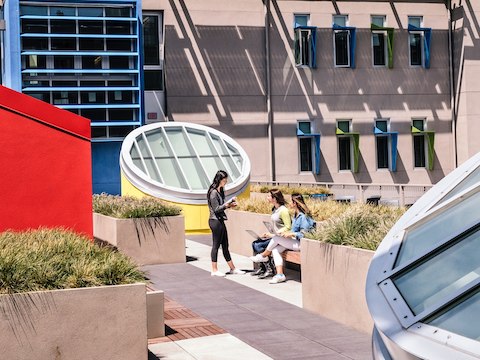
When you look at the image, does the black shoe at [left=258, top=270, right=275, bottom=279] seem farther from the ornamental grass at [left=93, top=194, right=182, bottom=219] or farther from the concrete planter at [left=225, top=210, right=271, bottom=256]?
the ornamental grass at [left=93, top=194, right=182, bottom=219]

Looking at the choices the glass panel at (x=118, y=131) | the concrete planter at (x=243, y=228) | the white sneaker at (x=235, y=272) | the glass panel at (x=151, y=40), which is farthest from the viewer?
the glass panel at (x=151, y=40)

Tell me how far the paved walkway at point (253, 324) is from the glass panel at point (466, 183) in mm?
2116

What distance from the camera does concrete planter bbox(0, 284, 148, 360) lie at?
7.45m

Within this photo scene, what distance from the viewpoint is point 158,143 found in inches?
966

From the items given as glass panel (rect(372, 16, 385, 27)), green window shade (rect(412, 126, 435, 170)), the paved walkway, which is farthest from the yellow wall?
glass panel (rect(372, 16, 385, 27))

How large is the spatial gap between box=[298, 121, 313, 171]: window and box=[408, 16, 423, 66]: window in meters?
6.44

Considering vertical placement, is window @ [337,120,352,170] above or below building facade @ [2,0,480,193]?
below

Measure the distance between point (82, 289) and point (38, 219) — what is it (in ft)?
15.2

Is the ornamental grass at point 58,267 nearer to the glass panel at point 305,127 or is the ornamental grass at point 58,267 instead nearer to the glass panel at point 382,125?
the glass panel at point 305,127

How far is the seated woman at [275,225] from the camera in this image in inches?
523

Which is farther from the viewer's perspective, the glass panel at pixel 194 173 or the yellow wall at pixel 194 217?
the glass panel at pixel 194 173

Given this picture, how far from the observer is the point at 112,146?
32781 millimetres

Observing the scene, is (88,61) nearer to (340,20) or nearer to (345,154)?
(340,20)

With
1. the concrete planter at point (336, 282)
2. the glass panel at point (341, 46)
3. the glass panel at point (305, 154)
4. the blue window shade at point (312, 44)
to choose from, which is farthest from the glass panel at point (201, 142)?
the glass panel at point (341, 46)
